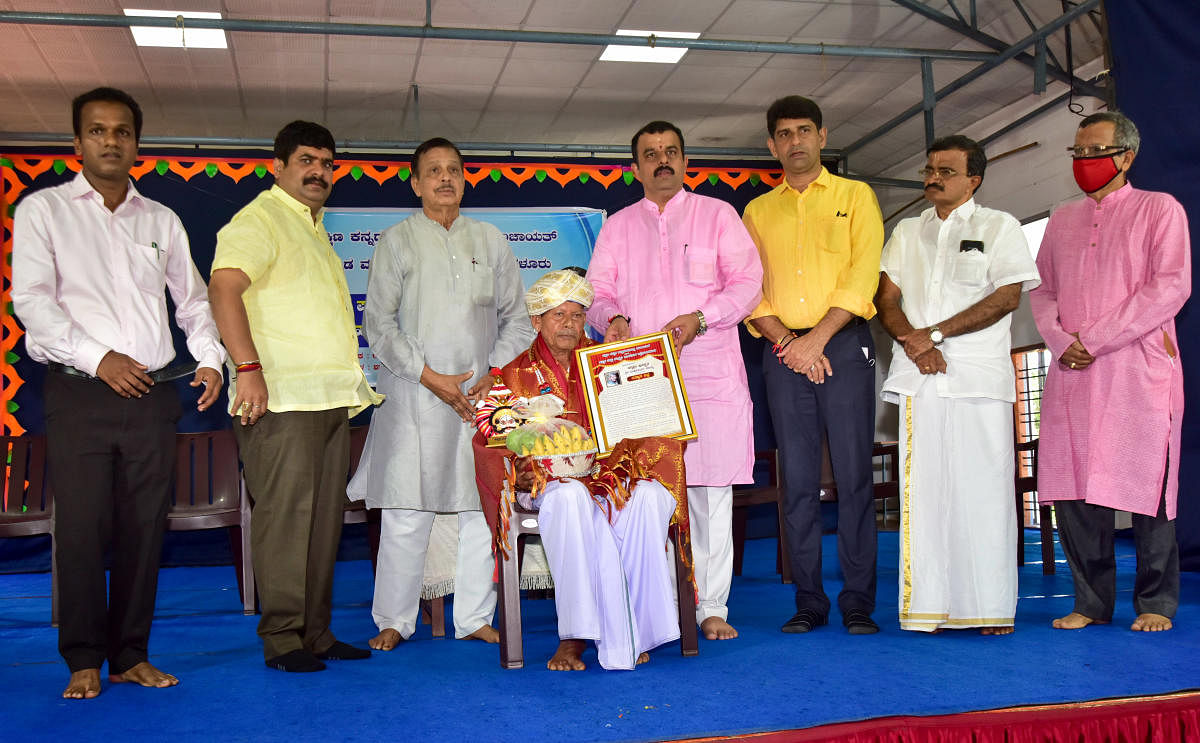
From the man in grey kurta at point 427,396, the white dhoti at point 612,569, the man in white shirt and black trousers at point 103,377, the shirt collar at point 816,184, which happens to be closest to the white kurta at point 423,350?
the man in grey kurta at point 427,396

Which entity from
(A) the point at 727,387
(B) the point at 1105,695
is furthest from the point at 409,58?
(B) the point at 1105,695

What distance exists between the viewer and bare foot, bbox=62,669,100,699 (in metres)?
2.85

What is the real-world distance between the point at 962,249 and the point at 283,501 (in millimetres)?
2553

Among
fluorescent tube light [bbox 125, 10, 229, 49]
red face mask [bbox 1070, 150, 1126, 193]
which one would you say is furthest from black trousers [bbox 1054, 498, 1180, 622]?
fluorescent tube light [bbox 125, 10, 229, 49]

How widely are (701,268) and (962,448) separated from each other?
116cm

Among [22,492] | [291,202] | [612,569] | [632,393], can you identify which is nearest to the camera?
[612,569]

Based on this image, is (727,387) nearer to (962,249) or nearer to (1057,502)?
(962,249)

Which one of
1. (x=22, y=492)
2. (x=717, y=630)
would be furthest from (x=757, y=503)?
(x=22, y=492)

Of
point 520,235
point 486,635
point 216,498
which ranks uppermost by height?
point 520,235

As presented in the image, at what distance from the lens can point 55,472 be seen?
289 cm

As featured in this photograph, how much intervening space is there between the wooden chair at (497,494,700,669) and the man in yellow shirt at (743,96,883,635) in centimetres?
52

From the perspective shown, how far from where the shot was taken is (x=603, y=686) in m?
2.83

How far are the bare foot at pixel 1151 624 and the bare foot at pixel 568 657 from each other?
1962 millimetres

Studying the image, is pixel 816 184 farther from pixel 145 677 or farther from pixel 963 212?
pixel 145 677
